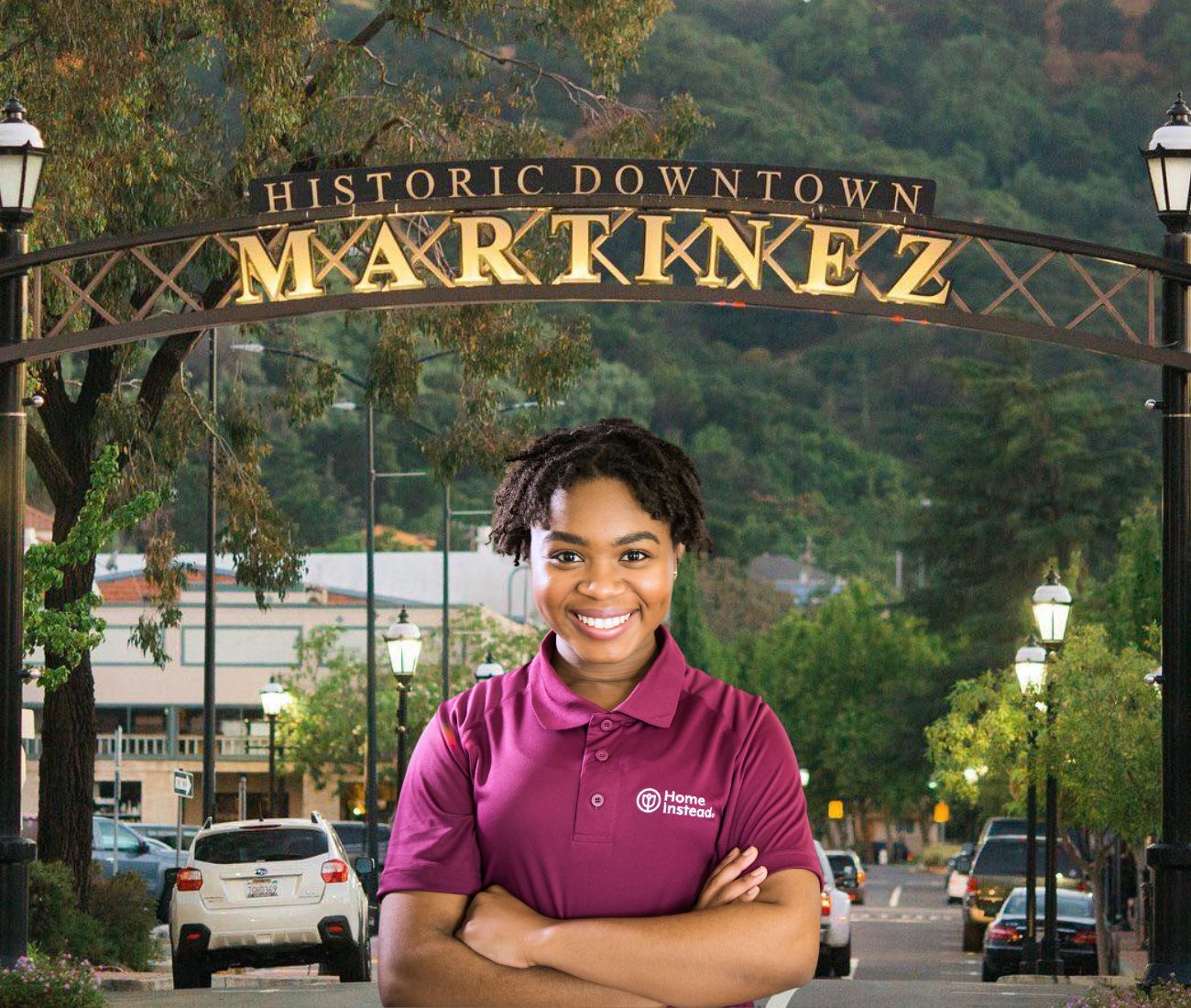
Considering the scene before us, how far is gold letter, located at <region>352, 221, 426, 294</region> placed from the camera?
15195mm

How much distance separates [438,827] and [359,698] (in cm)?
6192

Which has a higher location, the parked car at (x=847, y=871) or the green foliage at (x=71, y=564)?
the green foliage at (x=71, y=564)

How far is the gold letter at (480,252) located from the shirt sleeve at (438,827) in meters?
11.1

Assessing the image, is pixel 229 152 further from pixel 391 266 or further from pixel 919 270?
pixel 919 270

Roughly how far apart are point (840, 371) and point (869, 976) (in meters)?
169

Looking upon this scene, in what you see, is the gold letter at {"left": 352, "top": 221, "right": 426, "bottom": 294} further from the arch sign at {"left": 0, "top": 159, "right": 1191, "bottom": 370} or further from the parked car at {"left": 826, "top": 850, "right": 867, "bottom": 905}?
the parked car at {"left": 826, "top": 850, "right": 867, "bottom": 905}

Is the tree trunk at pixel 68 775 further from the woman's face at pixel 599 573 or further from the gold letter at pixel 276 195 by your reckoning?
the woman's face at pixel 599 573

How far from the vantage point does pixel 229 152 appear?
2345 cm

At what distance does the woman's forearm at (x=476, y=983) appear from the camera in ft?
13.1

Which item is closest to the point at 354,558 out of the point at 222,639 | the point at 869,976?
the point at 222,639

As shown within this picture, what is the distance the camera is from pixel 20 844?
13.7 m

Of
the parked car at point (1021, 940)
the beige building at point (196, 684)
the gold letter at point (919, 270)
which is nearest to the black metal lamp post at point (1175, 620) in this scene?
the gold letter at point (919, 270)

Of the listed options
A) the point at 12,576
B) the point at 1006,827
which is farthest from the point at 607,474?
the point at 1006,827

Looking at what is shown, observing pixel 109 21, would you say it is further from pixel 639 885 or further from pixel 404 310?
pixel 639 885
